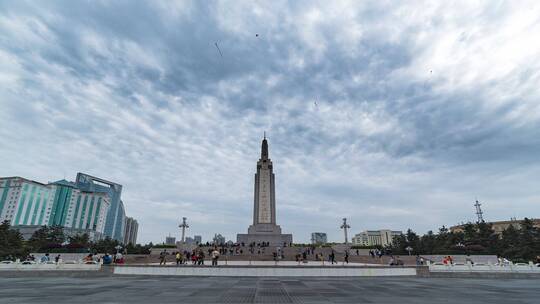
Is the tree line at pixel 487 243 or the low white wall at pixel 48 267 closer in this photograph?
the low white wall at pixel 48 267

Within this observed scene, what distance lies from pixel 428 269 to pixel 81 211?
16725 centimetres

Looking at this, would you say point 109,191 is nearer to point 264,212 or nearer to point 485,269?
point 264,212

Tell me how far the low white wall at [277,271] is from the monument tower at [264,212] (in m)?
35.6

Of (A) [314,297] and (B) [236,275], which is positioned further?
(B) [236,275]

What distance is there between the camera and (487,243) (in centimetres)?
5194

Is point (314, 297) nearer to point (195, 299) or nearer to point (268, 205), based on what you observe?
point (195, 299)

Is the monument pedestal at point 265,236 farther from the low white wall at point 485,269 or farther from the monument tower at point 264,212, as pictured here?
the low white wall at point 485,269

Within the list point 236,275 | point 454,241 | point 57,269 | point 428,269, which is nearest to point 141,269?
point 57,269

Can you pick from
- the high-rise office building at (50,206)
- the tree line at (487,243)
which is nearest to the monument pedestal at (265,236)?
the tree line at (487,243)

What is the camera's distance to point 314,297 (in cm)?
950

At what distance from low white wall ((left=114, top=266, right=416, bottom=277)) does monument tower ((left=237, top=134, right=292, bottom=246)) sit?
35.6 m

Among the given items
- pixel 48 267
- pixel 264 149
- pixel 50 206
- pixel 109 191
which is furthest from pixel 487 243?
pixel 109 191

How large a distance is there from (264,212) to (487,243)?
1584 inches

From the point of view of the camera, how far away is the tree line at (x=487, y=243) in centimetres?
4409
